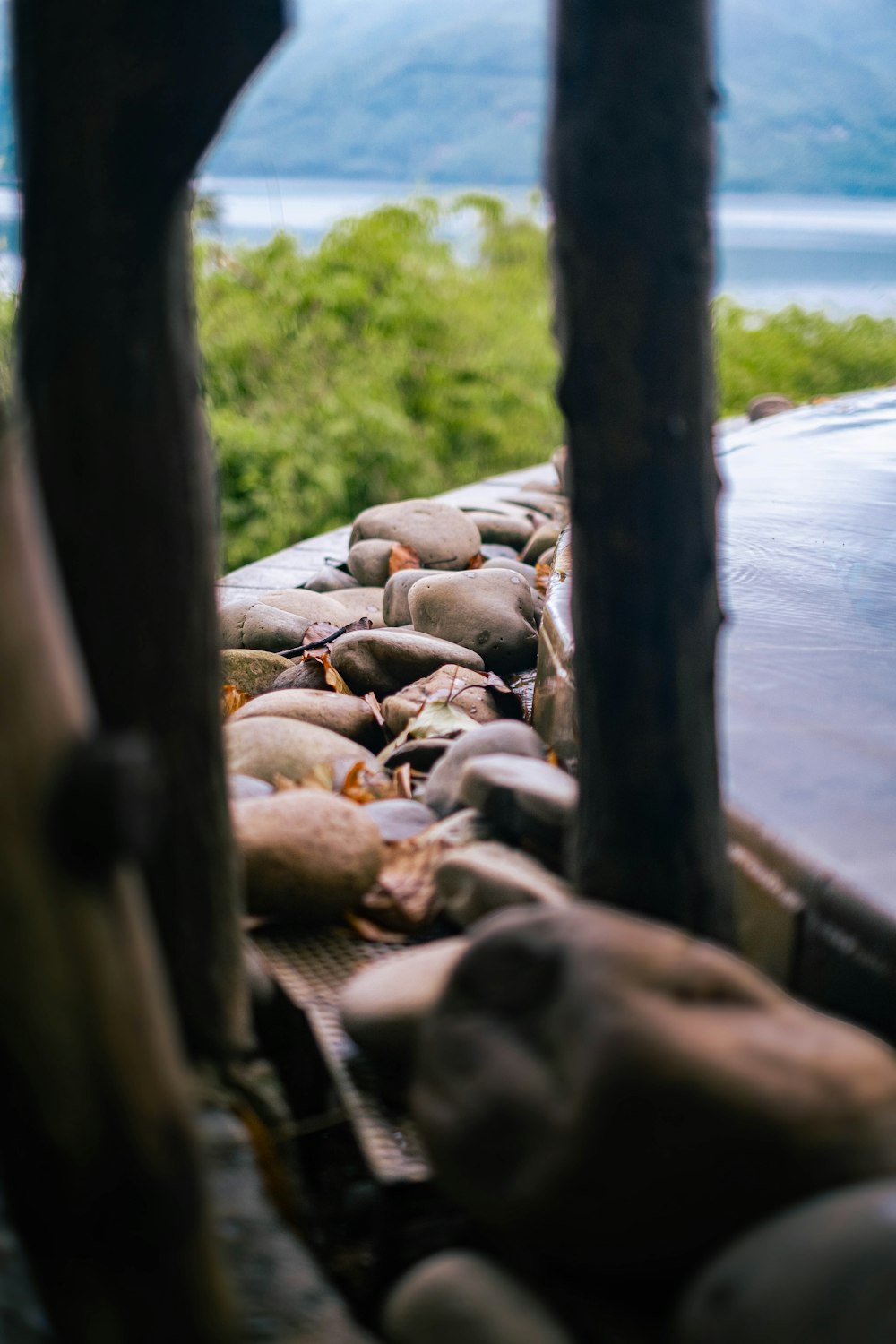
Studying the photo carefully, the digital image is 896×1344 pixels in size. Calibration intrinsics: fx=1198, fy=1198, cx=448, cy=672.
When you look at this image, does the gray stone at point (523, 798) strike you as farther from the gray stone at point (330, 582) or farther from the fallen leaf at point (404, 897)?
the gray stone at point (330, 582)

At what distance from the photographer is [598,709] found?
6.47 ft

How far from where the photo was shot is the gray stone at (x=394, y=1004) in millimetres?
2096

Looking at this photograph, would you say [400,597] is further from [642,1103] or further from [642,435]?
[642,1103]

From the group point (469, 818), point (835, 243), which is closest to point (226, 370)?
point (469, 818)

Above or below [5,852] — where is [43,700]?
above

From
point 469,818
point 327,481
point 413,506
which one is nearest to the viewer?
point 469,818

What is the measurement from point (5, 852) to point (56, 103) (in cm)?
115

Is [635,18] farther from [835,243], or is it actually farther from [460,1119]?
[835,243]

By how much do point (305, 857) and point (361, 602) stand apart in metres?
3.49

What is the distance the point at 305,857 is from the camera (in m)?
2.54

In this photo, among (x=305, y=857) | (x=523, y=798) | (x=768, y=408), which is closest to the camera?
(x=305, y=857)

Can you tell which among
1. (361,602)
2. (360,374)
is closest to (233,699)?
(361,602)

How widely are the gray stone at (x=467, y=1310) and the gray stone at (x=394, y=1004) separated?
0.45m

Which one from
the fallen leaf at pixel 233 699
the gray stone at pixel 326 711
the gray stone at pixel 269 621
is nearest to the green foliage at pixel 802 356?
the gray stone at pixel 269 621
